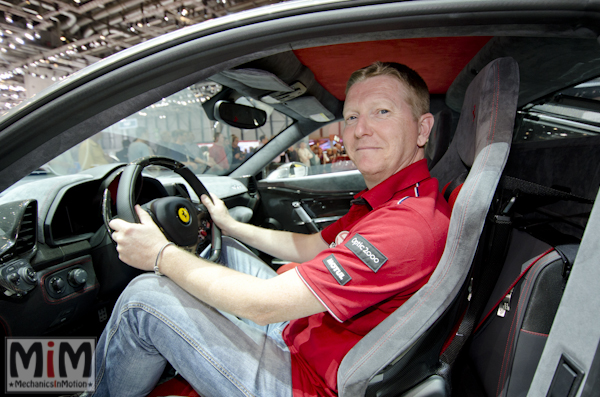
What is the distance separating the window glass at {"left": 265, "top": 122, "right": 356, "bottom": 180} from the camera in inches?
110

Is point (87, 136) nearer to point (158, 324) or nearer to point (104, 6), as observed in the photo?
point (158, 324)

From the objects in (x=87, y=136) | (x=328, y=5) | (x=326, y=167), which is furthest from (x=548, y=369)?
(x=326, y=167)

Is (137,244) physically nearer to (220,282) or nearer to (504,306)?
(220,282)

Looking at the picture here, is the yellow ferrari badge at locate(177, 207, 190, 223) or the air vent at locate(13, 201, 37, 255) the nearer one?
the air vent at locate(13, 201, 37, 255)

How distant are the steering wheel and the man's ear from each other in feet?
3.13

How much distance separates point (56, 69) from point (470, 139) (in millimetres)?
11173

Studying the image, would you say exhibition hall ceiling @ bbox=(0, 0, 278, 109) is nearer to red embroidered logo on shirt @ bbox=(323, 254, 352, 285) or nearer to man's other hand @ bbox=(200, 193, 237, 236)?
man's other hand @ bbox=(200, 193, 237, 236)

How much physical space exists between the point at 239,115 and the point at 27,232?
1.30 m

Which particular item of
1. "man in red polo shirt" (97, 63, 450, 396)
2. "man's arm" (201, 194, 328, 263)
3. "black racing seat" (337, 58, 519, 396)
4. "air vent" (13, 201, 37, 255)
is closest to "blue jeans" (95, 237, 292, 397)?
"man in red polo shirt" (97, 63, 450, 396)

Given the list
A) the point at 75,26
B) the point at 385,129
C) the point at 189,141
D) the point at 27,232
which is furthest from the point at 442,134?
the point at 75,26

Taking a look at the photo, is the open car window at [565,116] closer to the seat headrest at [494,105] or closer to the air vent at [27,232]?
the seat headrest at [494,105]

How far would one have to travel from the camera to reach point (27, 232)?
Result: 1.07m

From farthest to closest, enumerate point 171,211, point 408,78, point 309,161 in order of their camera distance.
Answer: point 309,161 < point 171,211 < point 408,78

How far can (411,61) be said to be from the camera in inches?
58.7
